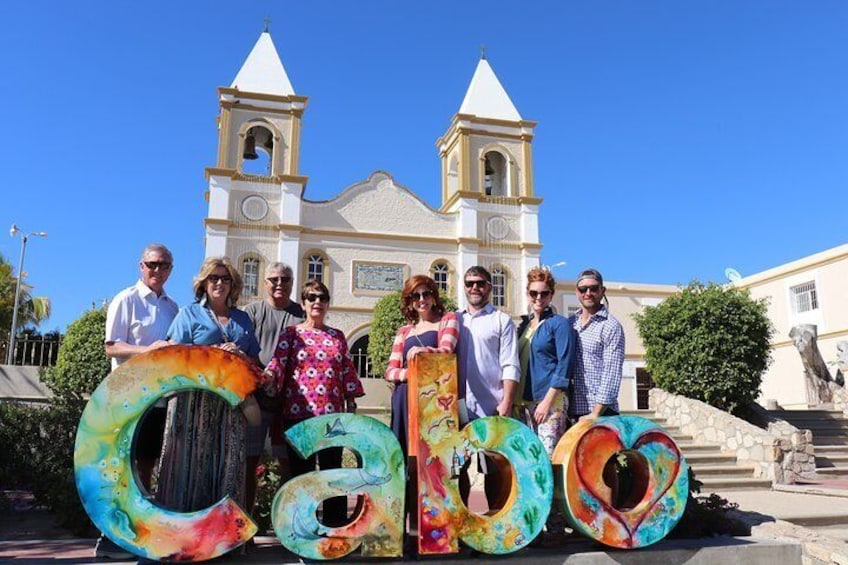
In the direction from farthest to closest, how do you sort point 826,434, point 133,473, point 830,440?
point 826,434, point 830,440, point 133,473

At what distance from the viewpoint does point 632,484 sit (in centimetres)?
408

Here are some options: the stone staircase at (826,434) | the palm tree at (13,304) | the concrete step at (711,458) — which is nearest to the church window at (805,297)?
the stone staircase at (826,434)

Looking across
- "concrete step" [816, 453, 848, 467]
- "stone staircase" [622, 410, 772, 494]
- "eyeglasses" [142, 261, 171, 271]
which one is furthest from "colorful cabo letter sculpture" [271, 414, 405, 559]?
"concrete step" [816, 453, 848, 467]

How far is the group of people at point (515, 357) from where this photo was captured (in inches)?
154

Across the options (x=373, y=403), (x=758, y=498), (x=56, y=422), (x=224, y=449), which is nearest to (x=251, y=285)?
(x=373, y=403)

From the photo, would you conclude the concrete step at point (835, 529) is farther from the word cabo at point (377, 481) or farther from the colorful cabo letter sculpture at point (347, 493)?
the colorful cabo letter sculpture at point (347, 493)

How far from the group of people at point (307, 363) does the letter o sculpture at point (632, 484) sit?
35 centimetres

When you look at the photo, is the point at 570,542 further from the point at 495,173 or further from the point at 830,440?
the point at 495,173

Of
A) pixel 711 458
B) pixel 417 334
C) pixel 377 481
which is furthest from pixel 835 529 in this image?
pixel 377 481

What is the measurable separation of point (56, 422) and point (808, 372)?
15.3 meters

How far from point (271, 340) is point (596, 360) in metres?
2.21

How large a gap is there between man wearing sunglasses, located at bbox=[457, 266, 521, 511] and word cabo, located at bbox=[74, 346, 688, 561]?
365mm

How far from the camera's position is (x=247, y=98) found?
20.5 meters

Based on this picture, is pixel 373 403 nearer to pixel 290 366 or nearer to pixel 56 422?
pixel 56 422
